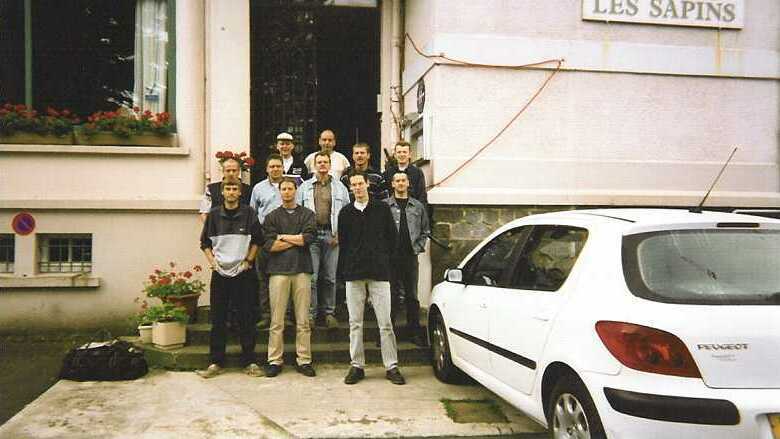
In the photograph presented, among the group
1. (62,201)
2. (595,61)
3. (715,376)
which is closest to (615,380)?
(715,376)

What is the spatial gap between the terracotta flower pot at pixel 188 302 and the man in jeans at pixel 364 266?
223cm

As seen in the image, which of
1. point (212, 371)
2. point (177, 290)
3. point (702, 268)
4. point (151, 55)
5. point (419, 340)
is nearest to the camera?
point (702, 268)

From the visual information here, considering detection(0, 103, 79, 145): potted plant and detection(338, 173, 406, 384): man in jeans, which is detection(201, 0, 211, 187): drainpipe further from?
detection(338, 173, 406, 384): man in jeans

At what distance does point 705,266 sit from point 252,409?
Answer: 377 centimetres

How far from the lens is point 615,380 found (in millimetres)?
3490

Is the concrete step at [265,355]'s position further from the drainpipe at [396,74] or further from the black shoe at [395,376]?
the drainpipe at [396,74]

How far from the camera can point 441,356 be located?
6438 mm

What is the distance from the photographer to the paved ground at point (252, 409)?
511 cm

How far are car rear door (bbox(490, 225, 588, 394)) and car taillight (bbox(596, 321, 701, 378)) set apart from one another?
0.61 meters

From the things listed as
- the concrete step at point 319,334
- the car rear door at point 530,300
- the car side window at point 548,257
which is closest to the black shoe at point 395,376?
the concrete step at point 319,334

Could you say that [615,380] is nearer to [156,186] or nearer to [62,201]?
[156,186]

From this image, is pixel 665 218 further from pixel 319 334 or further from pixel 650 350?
pixel 319 334

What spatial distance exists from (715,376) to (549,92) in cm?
566

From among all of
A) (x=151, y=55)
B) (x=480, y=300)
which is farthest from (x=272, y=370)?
(x=151, y=55)
